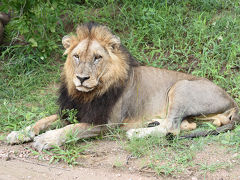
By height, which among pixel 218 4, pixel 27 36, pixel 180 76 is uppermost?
pixel 218 4

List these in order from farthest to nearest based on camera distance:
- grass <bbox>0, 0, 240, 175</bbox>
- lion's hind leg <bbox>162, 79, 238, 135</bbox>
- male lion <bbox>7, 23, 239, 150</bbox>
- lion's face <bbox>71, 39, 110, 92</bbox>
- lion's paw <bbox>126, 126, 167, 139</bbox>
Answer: grass <bbox>0, 0, 240, 175</bbox> < lion's hind leg <bbox>162, 79, 238, 135</bbox> < lion's paw <bbox>126, 126, 167, 139</bbox> < male lion <bbox>7, 23, 239, 150</bbox> < lion's face <bbox>71, 39, 110, 92</bbox>

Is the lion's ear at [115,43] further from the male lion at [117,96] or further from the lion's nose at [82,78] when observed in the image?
the lion's nose at [82,78]

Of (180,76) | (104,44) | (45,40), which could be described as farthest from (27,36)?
(180,76)

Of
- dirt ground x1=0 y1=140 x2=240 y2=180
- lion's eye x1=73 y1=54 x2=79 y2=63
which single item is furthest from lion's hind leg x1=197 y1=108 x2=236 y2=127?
lion's eye x1=73 y1=54 x2=79 y2=63

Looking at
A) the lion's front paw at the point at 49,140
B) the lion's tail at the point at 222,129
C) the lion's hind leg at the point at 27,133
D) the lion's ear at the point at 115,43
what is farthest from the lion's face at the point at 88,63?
the lion's tail at the point at 222,129

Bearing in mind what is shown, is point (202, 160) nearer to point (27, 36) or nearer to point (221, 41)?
point (221, 41)

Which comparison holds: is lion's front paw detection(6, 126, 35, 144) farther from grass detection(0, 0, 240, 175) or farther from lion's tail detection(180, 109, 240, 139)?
lion's tail detection(180, 109, 240, 139)

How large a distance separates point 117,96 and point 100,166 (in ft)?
3.37

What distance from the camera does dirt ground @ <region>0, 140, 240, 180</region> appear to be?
12.4 feet

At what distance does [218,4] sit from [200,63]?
188 cm

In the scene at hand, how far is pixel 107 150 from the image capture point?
442cm

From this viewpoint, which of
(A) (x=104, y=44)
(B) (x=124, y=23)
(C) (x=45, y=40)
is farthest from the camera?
(B) (x=124, y=23)

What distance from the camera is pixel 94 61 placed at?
451cm

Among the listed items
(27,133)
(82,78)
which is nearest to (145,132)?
(82,78)
